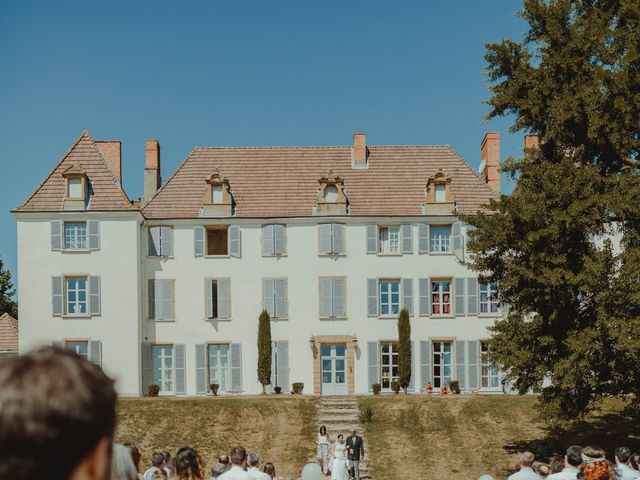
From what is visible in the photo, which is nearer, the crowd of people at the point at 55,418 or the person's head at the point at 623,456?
the crowd of people at the point at 55,418

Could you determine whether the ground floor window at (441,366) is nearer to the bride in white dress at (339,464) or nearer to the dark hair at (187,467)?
the bride in white dress at (339,464)

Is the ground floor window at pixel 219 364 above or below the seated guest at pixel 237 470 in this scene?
below

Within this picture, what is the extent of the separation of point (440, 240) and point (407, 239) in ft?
5.39

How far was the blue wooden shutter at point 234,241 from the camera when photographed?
4366 centimetres

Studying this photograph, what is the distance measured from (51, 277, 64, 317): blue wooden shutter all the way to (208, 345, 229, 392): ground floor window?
23.9 feet

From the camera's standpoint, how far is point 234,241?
144 ft

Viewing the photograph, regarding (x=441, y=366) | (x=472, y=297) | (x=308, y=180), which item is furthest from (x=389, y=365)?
(x=308, y=180)

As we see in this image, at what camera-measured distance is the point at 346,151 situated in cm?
4738

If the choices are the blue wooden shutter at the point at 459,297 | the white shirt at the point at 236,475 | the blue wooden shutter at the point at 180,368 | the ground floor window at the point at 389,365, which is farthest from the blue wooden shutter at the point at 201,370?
the white shirt at the point at 236,475

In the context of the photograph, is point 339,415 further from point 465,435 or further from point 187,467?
point 187,467

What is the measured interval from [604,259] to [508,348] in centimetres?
399

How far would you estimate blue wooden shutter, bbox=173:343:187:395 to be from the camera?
140 feet

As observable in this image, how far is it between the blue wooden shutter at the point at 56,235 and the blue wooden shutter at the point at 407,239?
16356 mm

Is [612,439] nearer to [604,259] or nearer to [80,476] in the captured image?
[604,259]
